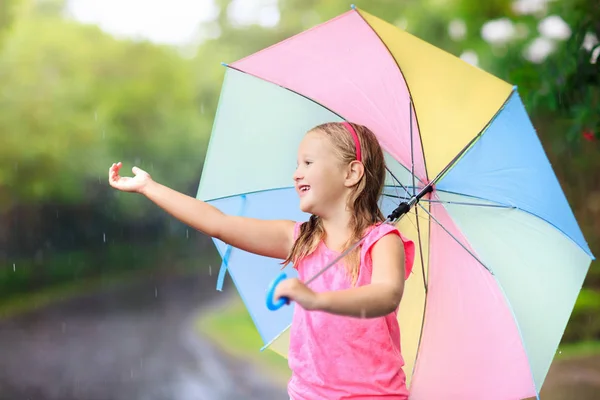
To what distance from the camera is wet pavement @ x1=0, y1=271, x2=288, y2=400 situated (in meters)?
3.59

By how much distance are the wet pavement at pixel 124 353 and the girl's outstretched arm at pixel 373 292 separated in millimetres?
2644

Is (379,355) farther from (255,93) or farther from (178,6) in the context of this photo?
(178,6)

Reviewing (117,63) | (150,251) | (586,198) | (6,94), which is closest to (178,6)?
(117,63)

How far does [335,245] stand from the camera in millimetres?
1309

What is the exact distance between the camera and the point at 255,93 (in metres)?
1.62

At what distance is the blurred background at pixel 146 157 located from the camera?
3.76 metres

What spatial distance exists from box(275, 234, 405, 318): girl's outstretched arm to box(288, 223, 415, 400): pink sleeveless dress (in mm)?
31

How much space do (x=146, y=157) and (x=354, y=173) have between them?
2.87 metres

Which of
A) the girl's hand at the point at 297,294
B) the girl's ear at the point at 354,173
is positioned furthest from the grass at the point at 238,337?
the girl's hand at the point at 297,294

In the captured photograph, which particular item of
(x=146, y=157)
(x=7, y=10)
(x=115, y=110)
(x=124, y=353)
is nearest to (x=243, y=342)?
(x=124, y=353)

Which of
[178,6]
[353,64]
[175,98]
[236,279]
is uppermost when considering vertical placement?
[178,6]

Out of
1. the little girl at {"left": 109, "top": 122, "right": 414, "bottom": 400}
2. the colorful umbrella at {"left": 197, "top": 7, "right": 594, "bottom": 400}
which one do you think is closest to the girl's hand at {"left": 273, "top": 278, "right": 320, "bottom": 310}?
the little girl at {"left": 109, "top": 122, "right": 414, "bottom": 400}

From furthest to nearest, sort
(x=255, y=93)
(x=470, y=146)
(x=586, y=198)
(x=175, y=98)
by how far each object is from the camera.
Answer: (x=586, y=198) → (x=175, y=98) → (x=255, y=93) → (x=470, y=146)

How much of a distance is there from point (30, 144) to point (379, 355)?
3.07 metres
